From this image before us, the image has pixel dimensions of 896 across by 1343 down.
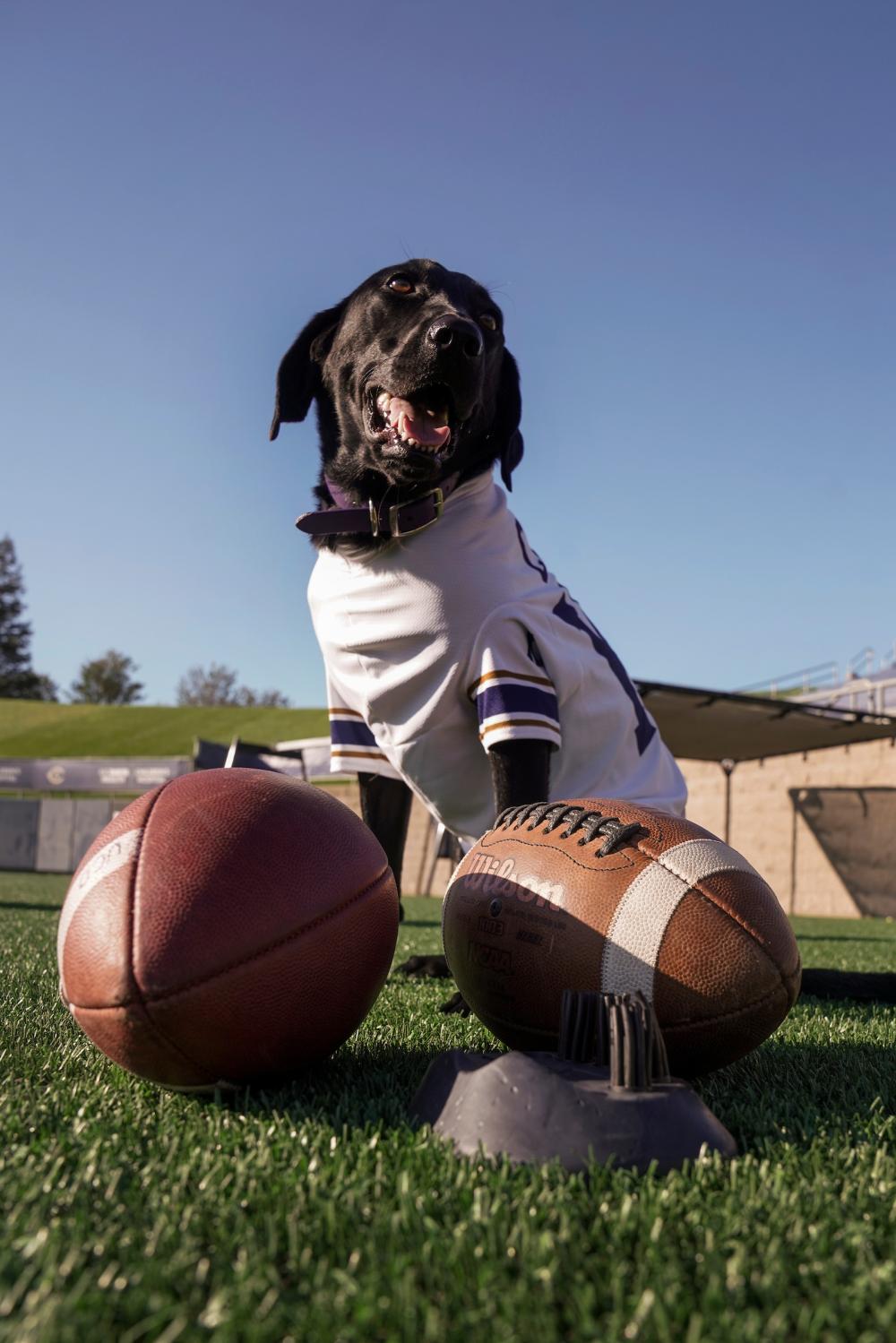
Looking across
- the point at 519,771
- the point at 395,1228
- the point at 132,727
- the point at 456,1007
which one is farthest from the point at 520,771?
the point at 132,727

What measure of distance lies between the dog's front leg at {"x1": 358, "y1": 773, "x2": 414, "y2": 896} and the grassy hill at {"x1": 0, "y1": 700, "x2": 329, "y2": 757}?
4832cm

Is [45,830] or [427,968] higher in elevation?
[427,968]

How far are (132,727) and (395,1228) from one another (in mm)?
57133

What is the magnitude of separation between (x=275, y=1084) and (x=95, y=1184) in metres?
0.63

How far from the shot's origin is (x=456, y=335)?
2982 mm

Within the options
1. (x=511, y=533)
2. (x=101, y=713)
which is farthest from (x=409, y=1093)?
(x=101, y=713)

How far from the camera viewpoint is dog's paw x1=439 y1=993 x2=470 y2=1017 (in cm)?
271

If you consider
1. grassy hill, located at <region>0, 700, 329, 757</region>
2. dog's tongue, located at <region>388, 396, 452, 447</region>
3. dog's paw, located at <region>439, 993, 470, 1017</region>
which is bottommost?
grassy hill, located at <region>0, 700, 329, 757</region>

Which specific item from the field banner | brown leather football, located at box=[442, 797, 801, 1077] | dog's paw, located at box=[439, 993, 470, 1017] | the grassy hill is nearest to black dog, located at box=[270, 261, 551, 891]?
dog's paw, located at box=[439, 993, 470, 1017]

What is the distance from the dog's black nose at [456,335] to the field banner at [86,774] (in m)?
24.6

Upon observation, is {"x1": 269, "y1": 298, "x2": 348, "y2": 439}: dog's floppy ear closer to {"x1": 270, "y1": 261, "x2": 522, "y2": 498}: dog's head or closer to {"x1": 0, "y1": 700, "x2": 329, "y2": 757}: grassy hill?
{"x1": 270, "y1": 261, "x2": 522, "y2": 498}: dog's head

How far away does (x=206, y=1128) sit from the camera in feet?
5.05

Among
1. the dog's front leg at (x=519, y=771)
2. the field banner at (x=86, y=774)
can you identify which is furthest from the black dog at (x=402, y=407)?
the field banner at (x=86, y=774)

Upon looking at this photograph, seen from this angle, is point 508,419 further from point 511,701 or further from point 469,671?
point 511,701
